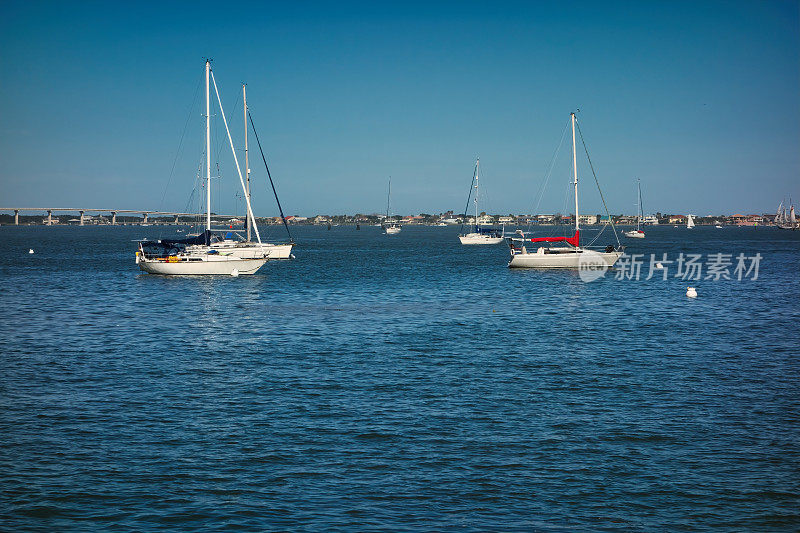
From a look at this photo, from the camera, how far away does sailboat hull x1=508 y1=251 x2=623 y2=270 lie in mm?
83438

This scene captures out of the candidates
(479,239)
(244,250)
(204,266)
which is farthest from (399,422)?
(479,239)

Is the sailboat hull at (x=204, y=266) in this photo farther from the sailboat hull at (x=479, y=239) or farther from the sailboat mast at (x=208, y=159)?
the sailboat hull at (x=479, y=239)

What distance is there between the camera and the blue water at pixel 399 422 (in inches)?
650

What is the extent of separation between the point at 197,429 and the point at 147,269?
193 ft

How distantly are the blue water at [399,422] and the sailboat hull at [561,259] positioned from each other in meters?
34.5

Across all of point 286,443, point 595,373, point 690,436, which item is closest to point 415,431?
point 286,443

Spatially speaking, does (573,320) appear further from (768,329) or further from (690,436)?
(690,436)

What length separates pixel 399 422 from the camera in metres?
22.9

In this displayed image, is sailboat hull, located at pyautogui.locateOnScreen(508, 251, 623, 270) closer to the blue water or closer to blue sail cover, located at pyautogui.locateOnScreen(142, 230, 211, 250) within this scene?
the blue water

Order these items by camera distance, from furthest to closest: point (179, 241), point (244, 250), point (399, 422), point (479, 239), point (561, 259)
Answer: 1. point (479, 239)
2. point (179, 241)
3. point (244, 250)
4. point (561, 259)
5. point (399, 422)

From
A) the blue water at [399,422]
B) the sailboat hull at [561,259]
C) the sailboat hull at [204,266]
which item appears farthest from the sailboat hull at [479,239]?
the blue water at [399,422]

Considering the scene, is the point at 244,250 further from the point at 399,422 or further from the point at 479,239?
the point at 479,239

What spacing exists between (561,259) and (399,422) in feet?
210

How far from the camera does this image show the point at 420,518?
52.1 feet
